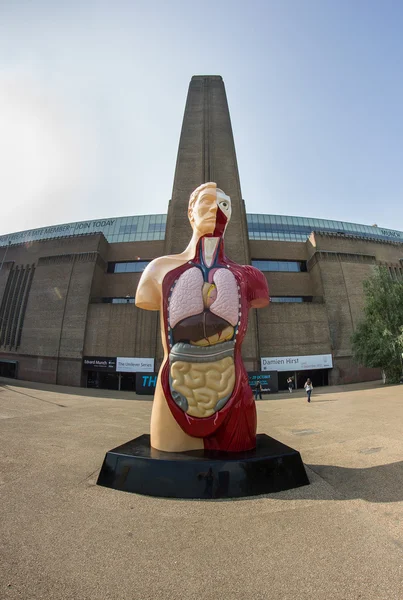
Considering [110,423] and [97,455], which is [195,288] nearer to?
[97,455]

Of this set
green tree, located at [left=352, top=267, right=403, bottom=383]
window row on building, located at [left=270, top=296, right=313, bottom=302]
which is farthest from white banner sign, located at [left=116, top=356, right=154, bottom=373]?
green tree, located at [left=352, top=267, right=403, bottom=383]

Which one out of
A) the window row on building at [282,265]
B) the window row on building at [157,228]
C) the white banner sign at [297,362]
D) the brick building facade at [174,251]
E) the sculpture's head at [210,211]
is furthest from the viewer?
the window row on building at [157,228]

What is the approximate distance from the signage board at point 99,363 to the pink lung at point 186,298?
20652mm

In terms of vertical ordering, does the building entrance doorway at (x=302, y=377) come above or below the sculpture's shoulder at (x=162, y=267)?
below

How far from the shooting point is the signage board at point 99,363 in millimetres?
23312

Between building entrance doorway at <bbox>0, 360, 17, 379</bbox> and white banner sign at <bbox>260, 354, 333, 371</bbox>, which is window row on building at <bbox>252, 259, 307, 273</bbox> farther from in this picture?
building entrance doorway at <bbox>0, 360, 17, 379</bbox>

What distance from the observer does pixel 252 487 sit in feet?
11.1

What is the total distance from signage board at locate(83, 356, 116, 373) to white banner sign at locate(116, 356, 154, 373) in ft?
1.80

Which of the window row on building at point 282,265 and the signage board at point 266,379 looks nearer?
the signage board at point 266,379

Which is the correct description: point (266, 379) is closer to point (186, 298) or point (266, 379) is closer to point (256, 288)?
point (256, 288)

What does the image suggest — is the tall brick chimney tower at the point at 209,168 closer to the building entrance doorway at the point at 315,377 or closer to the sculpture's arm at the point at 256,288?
the building entrance doorway at the point at 315,377

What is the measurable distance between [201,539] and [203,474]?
0.91 meters

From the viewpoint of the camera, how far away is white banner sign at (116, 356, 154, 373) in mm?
22688

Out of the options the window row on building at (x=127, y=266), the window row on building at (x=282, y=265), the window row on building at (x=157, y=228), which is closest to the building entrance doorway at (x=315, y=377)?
the window row on building at (x=282, y=265)
